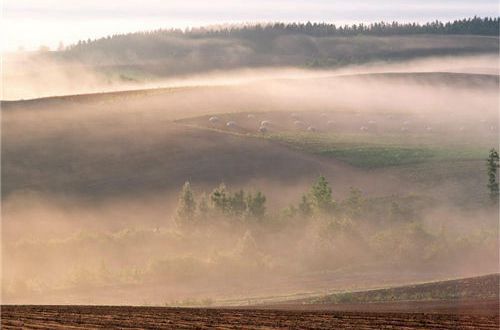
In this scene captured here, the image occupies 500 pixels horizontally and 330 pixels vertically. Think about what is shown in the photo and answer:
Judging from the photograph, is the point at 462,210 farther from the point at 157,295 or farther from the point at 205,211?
the point at 157,295

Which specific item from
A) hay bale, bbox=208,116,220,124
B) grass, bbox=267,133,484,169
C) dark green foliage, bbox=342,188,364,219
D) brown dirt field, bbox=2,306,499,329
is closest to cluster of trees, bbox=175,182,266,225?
dark green foliage, bbox=342,188,364,219

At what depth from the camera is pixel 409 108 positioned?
18362 cm

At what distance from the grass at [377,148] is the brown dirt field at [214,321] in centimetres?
9516

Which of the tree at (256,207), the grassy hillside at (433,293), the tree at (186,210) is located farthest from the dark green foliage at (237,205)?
the grassy hillside at (433,293)

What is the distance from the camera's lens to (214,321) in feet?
101

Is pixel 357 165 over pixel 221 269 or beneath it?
over

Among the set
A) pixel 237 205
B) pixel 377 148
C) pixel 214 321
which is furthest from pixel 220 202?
pixel 214 321

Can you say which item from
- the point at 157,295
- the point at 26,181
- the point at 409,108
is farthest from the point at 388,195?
the point at 409,108

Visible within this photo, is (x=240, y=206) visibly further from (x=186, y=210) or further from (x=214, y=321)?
(x=214, y=321)

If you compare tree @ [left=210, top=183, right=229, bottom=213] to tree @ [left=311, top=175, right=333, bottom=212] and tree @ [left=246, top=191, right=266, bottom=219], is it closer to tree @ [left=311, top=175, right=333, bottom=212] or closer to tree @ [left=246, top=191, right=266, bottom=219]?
tree @ [left=246, top=191, right=266, bottom=219]

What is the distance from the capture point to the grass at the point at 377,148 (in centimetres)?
13188

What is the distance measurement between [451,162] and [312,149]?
61.4ft

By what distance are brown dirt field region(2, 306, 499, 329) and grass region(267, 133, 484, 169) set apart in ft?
312

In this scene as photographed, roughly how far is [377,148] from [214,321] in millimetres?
112222
